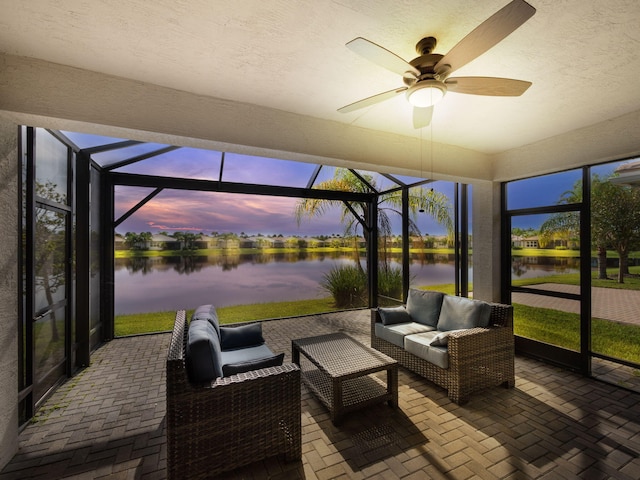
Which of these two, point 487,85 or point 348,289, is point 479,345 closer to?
point 487,85

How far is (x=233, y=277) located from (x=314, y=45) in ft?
17.3

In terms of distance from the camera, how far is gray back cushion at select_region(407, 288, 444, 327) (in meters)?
3.75

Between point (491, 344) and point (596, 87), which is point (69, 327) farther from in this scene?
point (596, 87)

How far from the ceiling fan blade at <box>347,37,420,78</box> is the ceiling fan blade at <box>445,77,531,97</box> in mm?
297

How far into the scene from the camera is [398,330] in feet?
→ 11.7

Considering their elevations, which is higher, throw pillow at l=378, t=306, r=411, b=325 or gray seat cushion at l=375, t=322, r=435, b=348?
throw pillow at l=378, t=306, r=411, b=325

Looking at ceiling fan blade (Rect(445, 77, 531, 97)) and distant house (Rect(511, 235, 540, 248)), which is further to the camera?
distant house (Rect(511, 235, 540, 248))

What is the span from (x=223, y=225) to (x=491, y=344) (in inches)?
205

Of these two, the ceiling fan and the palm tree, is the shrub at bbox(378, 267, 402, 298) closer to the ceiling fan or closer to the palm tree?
the palm tree

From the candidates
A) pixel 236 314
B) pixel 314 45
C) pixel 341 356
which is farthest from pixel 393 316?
pixel 236 314

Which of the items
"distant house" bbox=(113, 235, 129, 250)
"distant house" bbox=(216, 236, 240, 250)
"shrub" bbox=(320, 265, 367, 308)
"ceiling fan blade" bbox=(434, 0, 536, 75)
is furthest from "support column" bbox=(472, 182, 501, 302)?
"distant house" bbox=(113, 235, 129, 250)

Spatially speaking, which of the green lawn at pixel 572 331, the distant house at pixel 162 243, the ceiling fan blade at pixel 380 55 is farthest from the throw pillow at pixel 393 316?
the distant house at pixel 162 243

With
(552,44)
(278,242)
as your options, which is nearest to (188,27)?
(552,44)

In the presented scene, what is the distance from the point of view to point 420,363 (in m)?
3.20
